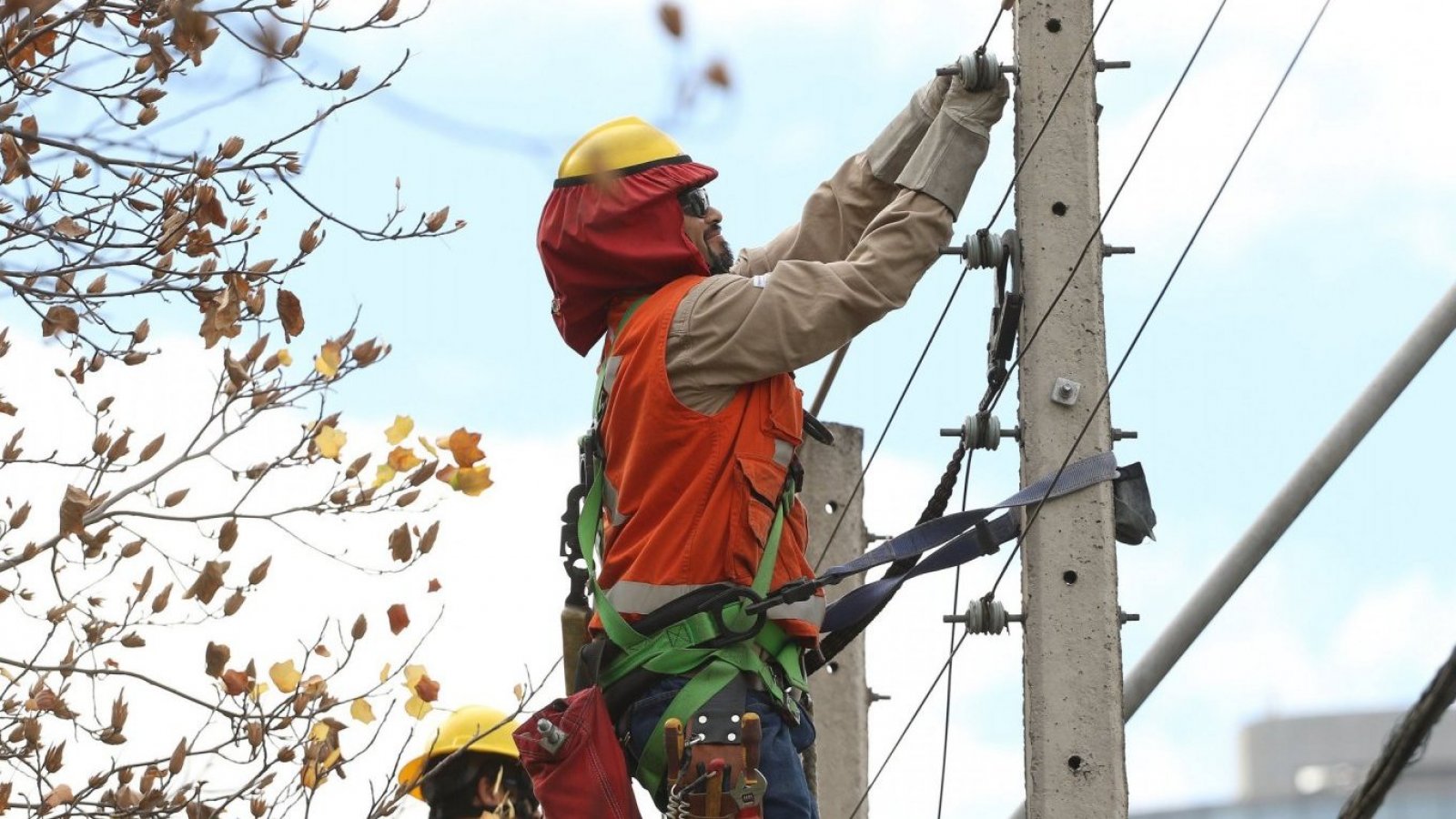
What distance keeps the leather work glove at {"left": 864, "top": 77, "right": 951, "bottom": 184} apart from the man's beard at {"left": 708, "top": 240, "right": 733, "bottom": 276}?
0.52 metres

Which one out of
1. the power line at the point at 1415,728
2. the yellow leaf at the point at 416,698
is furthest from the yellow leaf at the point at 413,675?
the power line at the point at 1415,728

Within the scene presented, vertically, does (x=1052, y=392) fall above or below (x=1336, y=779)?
above

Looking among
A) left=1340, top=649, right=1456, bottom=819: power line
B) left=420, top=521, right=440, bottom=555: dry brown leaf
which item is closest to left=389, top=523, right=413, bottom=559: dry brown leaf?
left=420, top=521, right=440, bottom=555: dry brown leaf

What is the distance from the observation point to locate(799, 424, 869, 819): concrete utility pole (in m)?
7.47

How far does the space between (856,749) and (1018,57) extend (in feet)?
10.4

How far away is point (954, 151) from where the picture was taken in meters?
5.00

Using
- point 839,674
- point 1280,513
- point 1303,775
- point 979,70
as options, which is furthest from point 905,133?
point 839,674

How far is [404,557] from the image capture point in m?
6.36

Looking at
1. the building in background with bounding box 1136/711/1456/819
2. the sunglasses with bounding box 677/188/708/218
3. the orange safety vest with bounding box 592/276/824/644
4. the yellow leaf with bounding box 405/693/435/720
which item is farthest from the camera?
the yellow leaf with bounding box 405/693/435/720

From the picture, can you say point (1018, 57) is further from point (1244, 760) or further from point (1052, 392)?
point (1244, 760)

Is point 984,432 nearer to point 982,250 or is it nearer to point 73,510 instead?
point 982,250

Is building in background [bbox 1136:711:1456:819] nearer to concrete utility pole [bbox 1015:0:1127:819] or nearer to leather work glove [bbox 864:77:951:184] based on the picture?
concrete utility pole [bbox 1015:0:1127:819]

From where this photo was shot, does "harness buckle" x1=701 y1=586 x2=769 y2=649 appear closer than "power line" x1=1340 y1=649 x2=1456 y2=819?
No

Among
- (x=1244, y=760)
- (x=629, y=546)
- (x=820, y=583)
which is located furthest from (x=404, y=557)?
(x=1244, y=760)
